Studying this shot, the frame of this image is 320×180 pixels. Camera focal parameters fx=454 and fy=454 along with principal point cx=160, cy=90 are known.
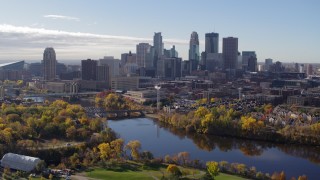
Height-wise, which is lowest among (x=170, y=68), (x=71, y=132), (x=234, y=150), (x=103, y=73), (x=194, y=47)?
(x=234, y=150)

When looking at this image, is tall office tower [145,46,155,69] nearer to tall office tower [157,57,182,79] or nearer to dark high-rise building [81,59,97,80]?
tall office tower [157,57,182,79]

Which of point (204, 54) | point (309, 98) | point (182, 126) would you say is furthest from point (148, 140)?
point (204, 54)

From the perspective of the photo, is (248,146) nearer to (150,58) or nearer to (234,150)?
(234,150)

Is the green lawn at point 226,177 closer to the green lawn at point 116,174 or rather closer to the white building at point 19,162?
the green lawn at point 116,174

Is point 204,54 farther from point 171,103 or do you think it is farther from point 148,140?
point 148,140

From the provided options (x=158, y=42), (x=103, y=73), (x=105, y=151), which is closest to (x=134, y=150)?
(x=105, y=151)
